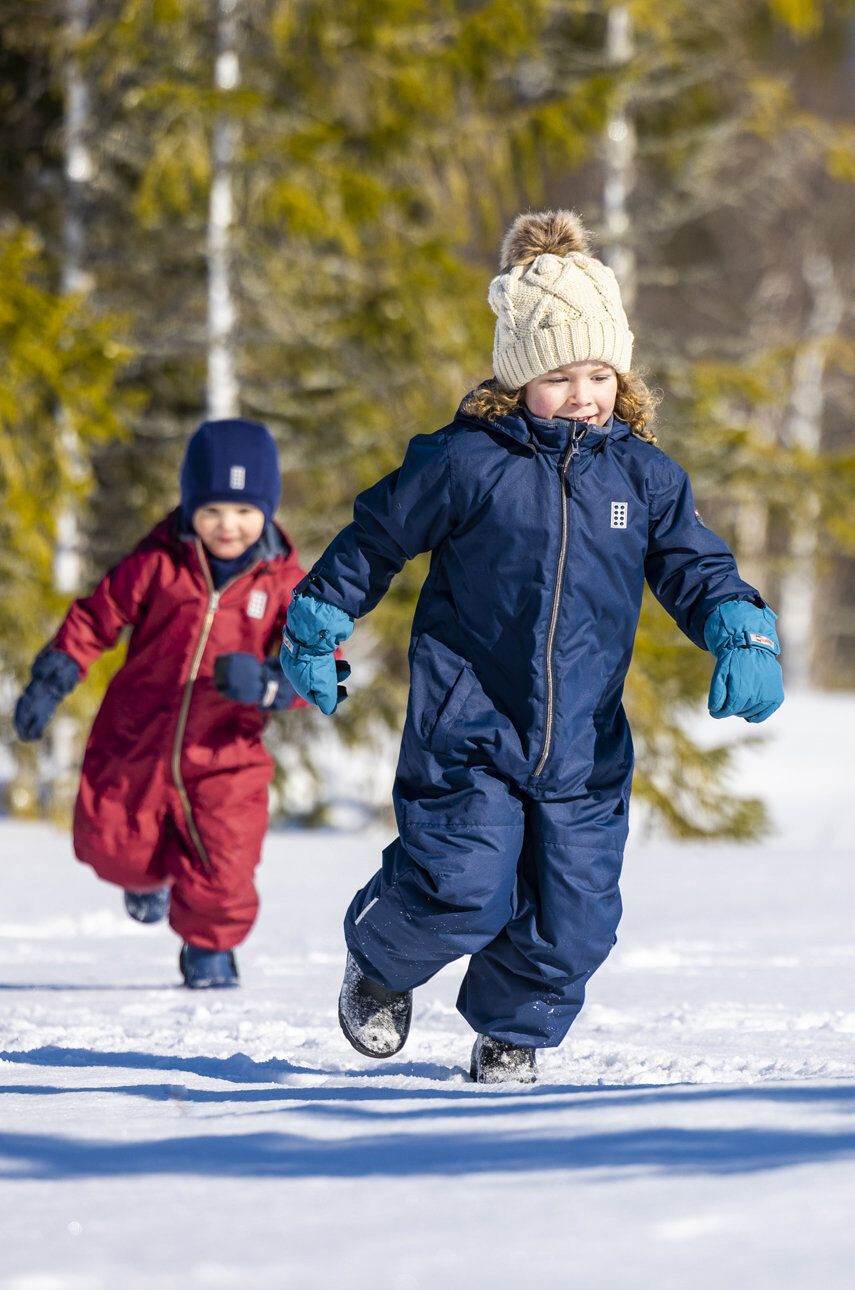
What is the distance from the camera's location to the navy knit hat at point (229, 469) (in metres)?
5.05

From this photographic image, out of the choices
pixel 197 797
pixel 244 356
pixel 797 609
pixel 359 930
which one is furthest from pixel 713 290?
pixel 359 930

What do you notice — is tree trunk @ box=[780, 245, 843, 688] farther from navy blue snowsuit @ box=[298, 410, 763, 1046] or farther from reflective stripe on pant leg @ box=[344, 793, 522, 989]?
reflective stripe on pant leg @ box=[344, 793, 522, 989]

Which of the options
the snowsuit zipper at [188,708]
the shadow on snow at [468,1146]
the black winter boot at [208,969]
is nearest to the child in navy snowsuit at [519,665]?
the shadow on snow at [468,1146]

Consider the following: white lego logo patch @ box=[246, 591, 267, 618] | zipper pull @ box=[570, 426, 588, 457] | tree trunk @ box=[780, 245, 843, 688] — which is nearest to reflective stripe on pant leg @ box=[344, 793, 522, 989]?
zipper pull @ box=[570, 426, 588, 457]

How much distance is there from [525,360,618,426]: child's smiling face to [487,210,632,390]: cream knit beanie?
0.09 ft

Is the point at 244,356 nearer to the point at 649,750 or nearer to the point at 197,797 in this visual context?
the point at 649,750

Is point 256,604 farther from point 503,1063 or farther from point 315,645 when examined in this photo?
point 503,1063

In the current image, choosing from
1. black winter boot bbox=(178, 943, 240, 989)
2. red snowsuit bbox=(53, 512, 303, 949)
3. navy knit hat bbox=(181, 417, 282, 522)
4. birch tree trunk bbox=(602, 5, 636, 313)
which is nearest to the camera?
black winter boot bbox=(178, 943, 240, 989)

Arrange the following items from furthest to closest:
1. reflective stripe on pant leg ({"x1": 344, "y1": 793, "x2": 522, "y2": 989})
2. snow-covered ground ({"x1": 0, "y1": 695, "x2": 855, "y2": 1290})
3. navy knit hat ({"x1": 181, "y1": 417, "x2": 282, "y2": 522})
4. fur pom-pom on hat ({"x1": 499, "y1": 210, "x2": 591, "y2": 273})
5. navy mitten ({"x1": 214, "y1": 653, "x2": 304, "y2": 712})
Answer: navy knit hat ({"x1": 181, "y1": 417, "x2": 282, "y2": 522}), navy mitten ({"x1": 214, "y1": 653, "x2": 304, "y2": 712}), fur pom-pom on hat ({"x1": 499, "y1": 210, "x2": 591, "y2": 273}), reflective stripe on pant leg ({"x1": 344, "y1": 793, "x2": 522, "y2": 989}), snow-covered ground ({"x1": 0, "y1": 695, "x2": 855, "y2": 1290})

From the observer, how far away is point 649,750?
10.2m

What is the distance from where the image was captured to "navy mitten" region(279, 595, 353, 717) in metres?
3.32

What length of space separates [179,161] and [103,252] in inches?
38.8

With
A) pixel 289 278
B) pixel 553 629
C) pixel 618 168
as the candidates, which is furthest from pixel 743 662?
pixel 618 168

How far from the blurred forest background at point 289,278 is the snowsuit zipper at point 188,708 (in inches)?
162
